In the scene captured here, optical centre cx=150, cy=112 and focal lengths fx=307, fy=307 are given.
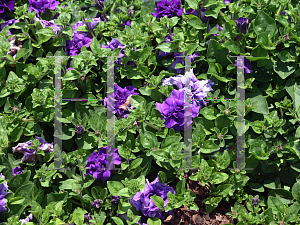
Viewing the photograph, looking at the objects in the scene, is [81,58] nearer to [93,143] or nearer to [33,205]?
[93,143]

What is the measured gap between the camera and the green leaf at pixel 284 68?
3320 mm

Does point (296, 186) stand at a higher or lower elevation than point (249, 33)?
lower

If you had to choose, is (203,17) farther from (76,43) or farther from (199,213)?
(199,213)

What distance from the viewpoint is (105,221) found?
9.87 ft

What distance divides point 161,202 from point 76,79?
1.64m

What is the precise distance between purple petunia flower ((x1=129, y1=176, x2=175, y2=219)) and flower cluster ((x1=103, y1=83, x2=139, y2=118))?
80 centimetres

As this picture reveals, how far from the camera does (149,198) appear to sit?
2914 millimetres

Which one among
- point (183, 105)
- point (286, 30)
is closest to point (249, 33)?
point (286, 30)

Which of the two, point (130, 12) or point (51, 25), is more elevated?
point (130, 12)

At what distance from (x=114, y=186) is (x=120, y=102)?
0.91 m

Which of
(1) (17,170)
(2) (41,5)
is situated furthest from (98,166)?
(2) (41,5)

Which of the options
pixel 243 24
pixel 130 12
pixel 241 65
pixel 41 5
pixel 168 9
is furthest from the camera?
pixel 41 5

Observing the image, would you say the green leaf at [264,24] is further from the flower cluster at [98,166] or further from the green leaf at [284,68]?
the flower cluster at [98,166]

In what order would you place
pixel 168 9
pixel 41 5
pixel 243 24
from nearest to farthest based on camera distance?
pixel 243 24 → pixel 168 9 → pixel 41 5
